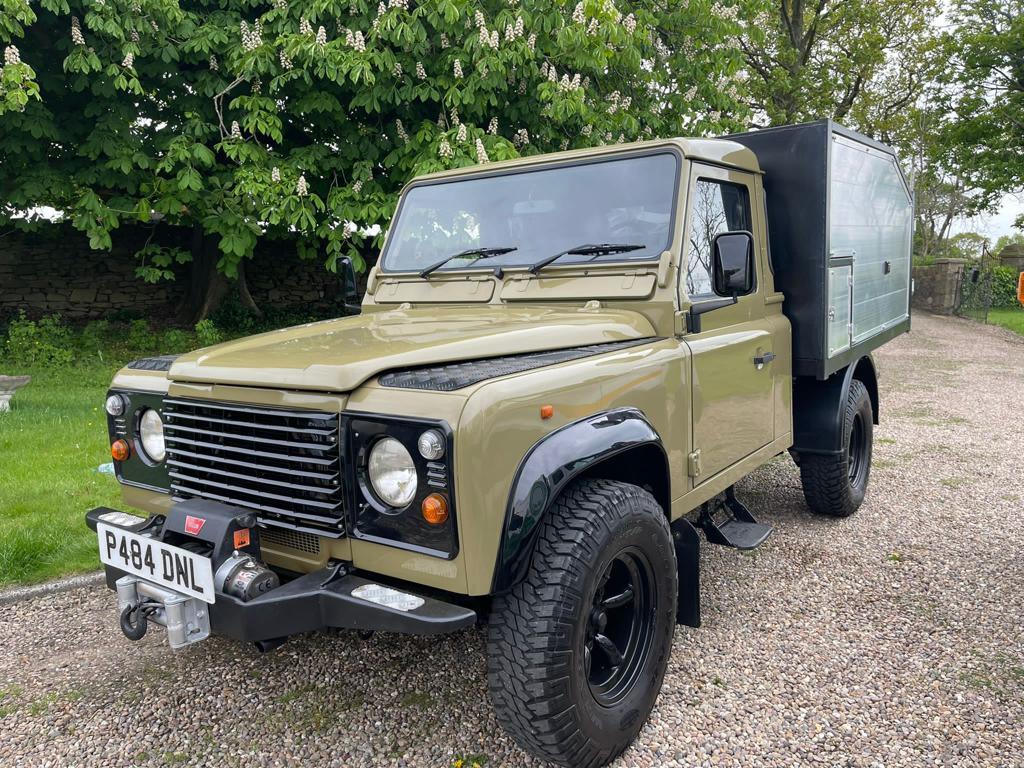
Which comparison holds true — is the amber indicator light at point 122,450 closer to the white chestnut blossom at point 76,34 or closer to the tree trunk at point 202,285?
the white chestnut blossom at point 76,34

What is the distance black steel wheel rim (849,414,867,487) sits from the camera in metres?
5.17

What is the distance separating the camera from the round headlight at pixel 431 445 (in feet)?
6.81

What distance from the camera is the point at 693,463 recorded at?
314 centimetres

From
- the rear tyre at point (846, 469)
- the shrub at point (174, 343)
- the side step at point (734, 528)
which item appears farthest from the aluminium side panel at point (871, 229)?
the shrub at point (174, 343)

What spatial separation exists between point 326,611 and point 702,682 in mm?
1642

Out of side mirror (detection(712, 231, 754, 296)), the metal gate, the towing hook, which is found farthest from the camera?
the metal gate

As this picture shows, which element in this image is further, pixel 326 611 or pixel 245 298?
pixel 245 298

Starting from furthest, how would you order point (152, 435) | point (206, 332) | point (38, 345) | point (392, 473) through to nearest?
point (206, 332), point (38, 345), point (152, 435), point (392, 473)

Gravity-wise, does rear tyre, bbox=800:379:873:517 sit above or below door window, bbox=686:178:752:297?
below

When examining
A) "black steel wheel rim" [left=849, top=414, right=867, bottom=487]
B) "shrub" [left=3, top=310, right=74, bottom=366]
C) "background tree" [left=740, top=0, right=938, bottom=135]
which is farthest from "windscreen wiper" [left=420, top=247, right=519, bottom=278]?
"background tree" [left=740, top=0, right=938, bottom=135]

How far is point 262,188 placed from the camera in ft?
25.8

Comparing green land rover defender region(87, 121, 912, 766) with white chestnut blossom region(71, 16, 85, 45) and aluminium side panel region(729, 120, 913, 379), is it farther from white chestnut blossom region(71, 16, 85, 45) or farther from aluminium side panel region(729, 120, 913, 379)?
white chestnut blossom region(71, 16, 85, 45)

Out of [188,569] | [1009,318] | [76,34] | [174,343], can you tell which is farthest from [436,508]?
[1009,318]

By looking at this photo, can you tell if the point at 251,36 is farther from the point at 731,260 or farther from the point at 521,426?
the point at 521,426
